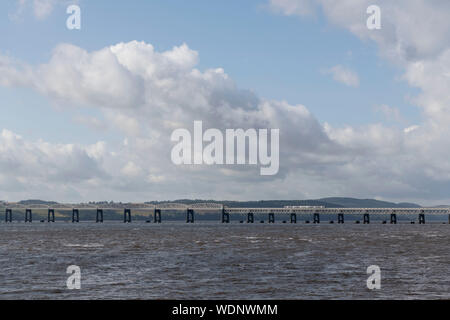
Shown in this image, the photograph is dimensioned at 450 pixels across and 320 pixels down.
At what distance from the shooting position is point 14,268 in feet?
186

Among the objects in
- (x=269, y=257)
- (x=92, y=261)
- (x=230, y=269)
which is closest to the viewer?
(x=230, y=269)

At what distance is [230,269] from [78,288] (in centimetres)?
1727

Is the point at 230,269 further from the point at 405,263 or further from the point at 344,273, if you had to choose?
the point at 405,263

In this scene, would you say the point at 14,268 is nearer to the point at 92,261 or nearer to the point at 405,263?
the point at 92,261

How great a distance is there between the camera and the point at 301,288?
40156 millimetres
